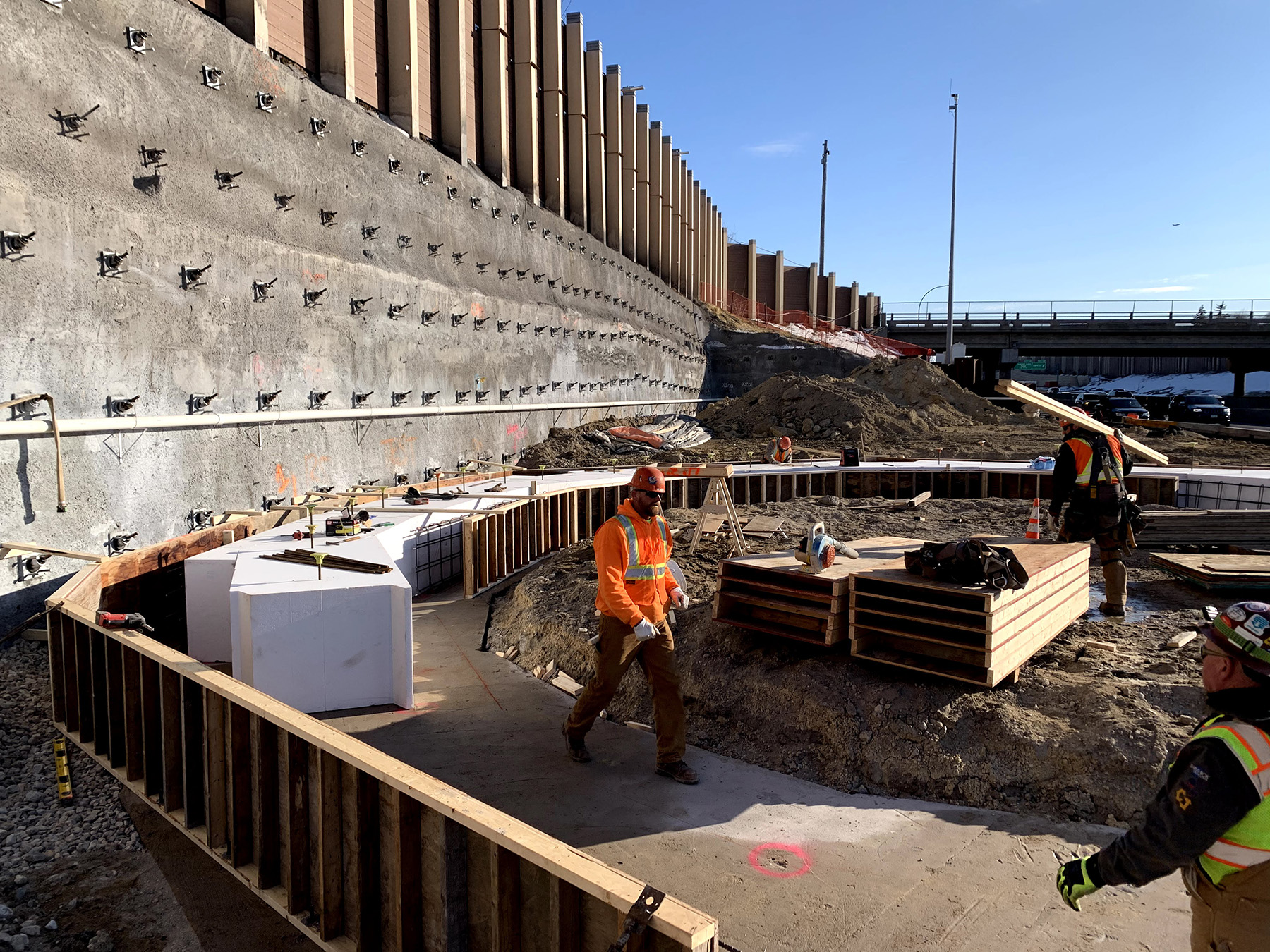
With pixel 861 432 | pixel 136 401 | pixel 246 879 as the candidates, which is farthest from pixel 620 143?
pixel 246 879

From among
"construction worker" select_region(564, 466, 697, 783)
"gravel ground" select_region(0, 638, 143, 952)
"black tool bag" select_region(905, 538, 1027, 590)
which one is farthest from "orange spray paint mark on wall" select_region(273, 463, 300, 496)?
"black tool bag" select_region(905, 538, 1027, 590)

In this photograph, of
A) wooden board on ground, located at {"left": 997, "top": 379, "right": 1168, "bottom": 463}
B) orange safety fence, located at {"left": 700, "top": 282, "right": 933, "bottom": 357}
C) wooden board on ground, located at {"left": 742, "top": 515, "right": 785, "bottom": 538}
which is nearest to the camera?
wooden board on ground, located at {"left": 997, "top": 379, "right": 1168, "bottom": 463}

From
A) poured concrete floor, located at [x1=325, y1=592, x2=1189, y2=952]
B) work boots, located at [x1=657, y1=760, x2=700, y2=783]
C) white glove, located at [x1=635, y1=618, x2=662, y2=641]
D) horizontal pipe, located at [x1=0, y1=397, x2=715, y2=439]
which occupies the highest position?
horizontal pipe, located at [x1=0, y1=397, x2=715, y2=439]

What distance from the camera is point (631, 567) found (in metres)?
6.04

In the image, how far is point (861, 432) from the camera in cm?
2642

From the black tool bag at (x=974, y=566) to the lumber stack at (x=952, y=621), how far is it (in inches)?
2.8

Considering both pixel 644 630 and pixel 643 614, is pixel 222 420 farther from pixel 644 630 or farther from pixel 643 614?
pixel 644 630

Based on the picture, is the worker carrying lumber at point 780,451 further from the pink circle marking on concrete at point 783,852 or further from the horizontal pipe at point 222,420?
the pink circle marking on concrete at point 783,852

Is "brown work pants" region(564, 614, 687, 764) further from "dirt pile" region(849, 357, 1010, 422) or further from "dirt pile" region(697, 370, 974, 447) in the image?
"dirt pile" region(849, 357, 1010, 422)

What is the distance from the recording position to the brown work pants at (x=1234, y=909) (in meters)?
2.53

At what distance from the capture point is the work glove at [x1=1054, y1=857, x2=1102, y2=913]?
2.75 meters

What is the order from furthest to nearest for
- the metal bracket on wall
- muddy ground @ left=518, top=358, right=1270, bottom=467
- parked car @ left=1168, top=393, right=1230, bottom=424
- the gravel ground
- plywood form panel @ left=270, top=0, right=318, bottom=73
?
1. parked car @ left=1168, top=393, right=1230, bottom=424
2. muddy ground @ left=518, top=358, right=1270, bottom=467
3. plywood form panel @ left=270, top=0, right=318, bottom=73
4. the metal bracket on wall
5. the gravel ground

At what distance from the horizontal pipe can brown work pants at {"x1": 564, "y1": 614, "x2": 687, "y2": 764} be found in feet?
21.1

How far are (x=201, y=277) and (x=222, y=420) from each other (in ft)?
6.07
